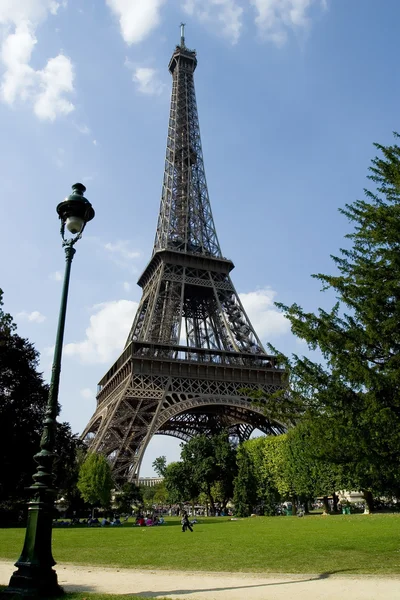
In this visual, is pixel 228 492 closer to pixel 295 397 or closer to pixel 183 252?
pixel 183 252

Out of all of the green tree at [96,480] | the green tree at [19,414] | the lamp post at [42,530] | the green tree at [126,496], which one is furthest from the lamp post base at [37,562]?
the green tree at [126,496]

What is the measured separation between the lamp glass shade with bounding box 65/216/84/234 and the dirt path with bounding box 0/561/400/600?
7.45 meters

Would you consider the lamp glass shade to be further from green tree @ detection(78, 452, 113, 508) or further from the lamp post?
green tree @ detection(78, 452, 113, 508)

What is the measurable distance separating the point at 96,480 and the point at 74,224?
37.6 m

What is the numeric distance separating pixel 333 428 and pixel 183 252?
5087 cm

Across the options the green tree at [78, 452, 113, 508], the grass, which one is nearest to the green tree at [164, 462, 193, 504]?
the green tree at [78, 452, 113, 508]

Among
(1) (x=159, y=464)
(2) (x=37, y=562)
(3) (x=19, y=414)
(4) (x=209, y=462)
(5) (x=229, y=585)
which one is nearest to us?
(2) (x=37, y=562)

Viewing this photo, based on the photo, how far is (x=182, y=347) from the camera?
55281 mm

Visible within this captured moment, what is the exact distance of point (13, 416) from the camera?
32.1 meters

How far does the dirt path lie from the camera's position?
8.95 metres

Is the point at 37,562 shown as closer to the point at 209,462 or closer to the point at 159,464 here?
the point at 209,462

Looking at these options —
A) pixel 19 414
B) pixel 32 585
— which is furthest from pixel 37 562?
pixel 19 414

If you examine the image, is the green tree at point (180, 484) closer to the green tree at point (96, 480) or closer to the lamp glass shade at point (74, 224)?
the green tree at point (96, 480)

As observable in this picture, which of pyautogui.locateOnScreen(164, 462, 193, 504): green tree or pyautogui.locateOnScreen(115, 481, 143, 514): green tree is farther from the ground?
pyautogui.locateOnScreen(164, 462, 193, 504): green tree
